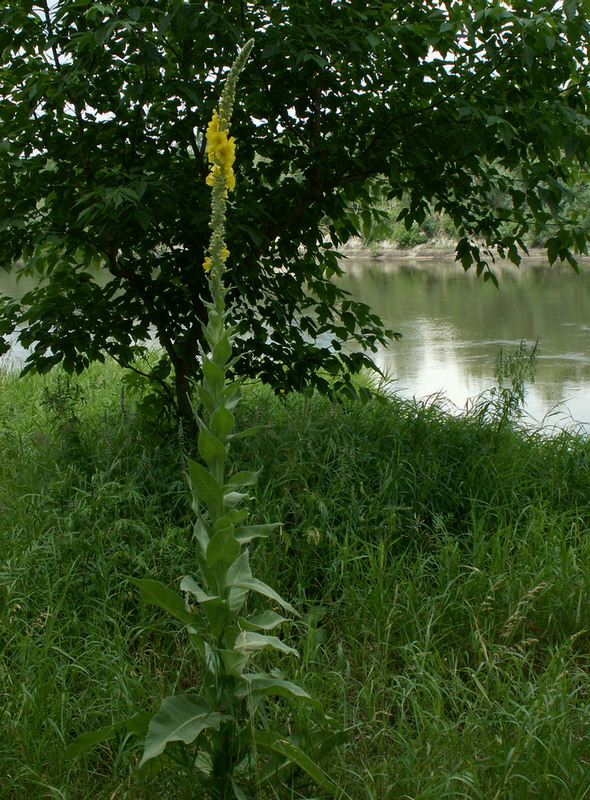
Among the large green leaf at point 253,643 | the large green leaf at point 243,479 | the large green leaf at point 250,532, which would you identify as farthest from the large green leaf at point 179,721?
the large green leaf at point 243,479

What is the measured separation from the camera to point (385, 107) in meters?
3.74

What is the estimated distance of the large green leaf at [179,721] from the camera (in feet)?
5.84

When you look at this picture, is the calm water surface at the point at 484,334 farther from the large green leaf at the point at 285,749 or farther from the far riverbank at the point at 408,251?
the far riverbank at the point at 408,251

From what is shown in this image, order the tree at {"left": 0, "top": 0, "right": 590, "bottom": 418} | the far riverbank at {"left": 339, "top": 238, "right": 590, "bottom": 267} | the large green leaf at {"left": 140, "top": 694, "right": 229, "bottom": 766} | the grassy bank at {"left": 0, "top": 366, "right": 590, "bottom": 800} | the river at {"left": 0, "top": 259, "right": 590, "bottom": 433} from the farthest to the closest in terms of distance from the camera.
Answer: the far riverbank at {"left": 339, "top": 238, "right": 590, "bottom": 267}
the river at {"left": 0, "top": 259, "right": 590, "bottom": 433}
the tree at {"left": 0, "top": 0, "right": 590, "bottom": 418}
the grassy bank at {"left": 0, "top": 366, "right": 590, "bottom": 800}
the large green leaf at {"left": 140, "top": 694, "right": 229, "bottom": 766}

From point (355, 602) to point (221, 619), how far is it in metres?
1.07

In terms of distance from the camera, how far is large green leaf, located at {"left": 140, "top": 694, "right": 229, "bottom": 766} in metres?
1.78

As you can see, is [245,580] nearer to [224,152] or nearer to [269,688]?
[269,688]

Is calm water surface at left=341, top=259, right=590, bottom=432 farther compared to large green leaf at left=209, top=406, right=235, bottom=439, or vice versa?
calm water surface at left=341, top=259, right=590, bottom=432

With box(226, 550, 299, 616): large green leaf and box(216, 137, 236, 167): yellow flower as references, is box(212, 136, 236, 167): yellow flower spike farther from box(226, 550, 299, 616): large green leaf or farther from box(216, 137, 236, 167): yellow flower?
box(226, 550, 299, 616): large green leaf

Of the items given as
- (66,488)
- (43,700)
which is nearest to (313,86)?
(66,488)

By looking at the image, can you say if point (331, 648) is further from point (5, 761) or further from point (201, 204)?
point (201, 204)

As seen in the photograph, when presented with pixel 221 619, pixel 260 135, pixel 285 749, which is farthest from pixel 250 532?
pixel 260 135

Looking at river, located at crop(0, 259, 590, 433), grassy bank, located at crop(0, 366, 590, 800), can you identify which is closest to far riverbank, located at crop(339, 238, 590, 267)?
river, located at crop(0, 259, 590, 433)

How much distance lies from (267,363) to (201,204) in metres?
0.88
